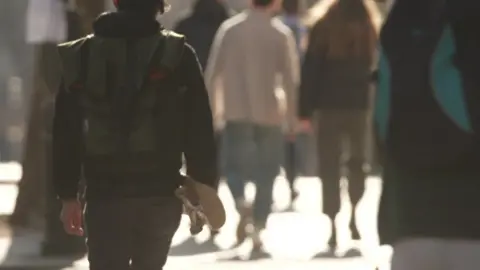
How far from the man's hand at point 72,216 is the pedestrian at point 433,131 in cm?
173

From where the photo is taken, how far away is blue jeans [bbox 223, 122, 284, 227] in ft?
29.6

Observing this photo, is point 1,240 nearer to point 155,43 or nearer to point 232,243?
point 232,243

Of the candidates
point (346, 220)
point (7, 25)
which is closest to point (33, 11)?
point (346, 220)

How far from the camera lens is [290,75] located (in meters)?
9.01

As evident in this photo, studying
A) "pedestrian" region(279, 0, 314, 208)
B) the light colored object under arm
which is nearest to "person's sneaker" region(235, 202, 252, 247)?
the light colored object under arm

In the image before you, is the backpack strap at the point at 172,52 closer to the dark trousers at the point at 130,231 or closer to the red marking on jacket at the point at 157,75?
the red marking on jacket at the point at 157,75

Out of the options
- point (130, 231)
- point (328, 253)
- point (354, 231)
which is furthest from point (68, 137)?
point (354, 231)

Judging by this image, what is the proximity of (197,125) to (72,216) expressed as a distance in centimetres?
53

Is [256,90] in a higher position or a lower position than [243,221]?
higher

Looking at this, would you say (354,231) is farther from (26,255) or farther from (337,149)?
(26,255)

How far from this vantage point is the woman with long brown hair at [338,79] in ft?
29.4

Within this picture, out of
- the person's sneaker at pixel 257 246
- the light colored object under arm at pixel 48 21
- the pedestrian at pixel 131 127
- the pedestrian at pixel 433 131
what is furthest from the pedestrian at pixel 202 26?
the pedestrian at pixel 433 131

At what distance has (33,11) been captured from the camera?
28.3 ft

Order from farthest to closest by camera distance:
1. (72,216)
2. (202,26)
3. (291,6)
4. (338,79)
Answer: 1. (291,6)
2. (202,26)
3. (338,79)
4. (72,216)
